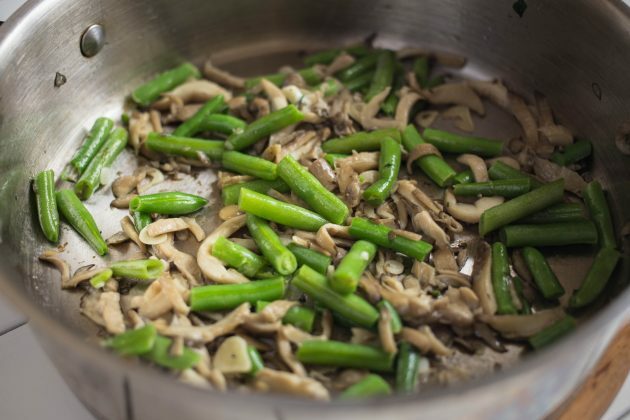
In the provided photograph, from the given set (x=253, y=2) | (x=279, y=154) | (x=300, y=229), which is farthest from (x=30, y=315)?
(x=253, y=2)

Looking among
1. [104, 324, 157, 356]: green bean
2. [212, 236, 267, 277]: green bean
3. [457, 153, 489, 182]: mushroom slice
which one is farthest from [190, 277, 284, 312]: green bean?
[457, 153, 489, 182]: mushroom slice

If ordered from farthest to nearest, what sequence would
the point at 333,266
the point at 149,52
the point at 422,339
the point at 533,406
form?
the point at 149,52, the point at 333,266, the point at 422,339, the point at 533,406

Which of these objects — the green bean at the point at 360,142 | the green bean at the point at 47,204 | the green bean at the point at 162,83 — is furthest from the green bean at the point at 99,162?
the green bean at the point at 360,142

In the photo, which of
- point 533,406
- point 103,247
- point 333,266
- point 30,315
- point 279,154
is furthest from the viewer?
point 279,154

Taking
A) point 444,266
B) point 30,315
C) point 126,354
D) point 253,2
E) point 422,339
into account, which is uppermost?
point 30,315

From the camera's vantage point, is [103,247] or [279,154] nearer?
[103,247]

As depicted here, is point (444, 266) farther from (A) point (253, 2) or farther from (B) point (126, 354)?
(A) point (253, 2)

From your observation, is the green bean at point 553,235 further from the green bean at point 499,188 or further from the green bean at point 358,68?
the green bean at point 358,68
